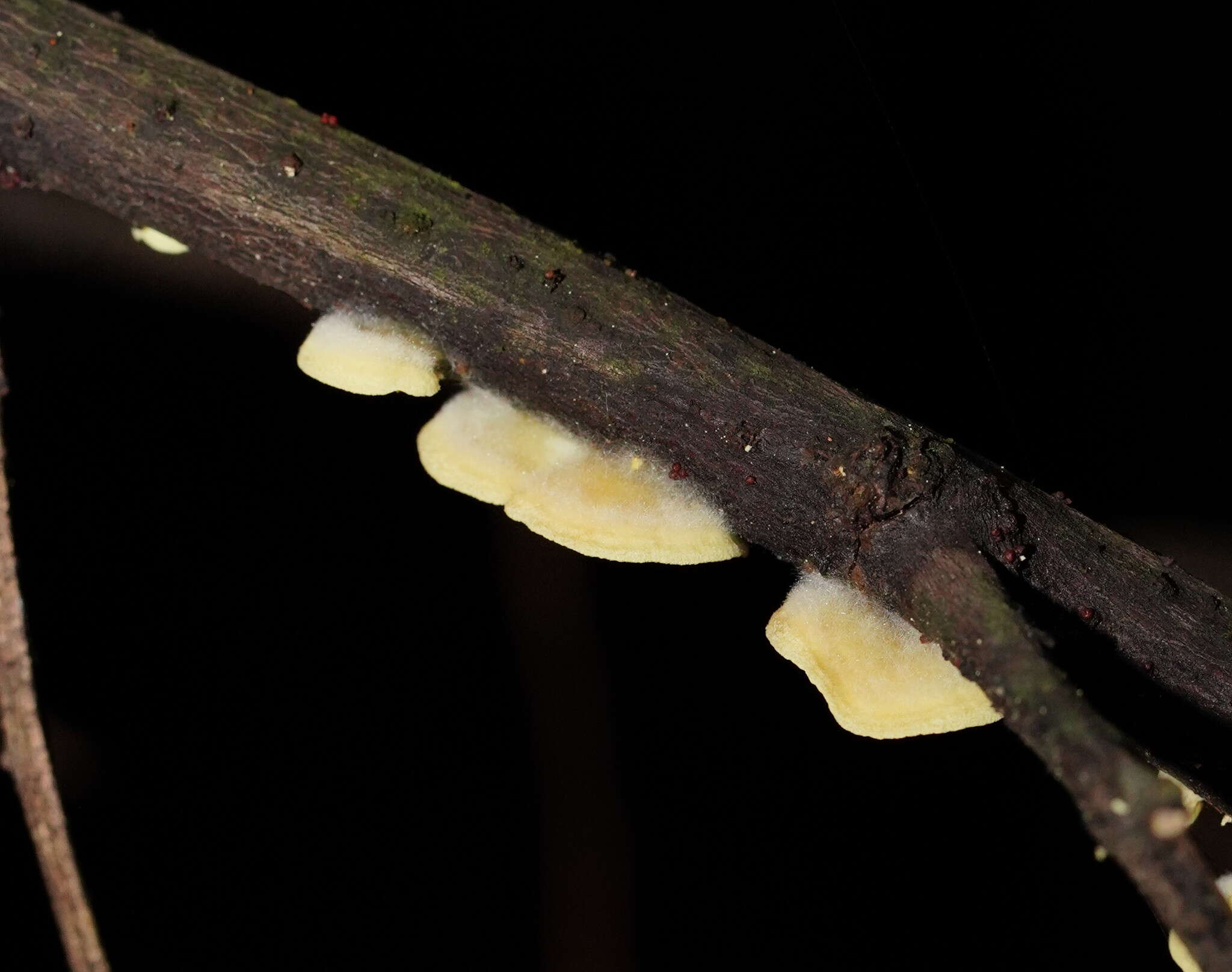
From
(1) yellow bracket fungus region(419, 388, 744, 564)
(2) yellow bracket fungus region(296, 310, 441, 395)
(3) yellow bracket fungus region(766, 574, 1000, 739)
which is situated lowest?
(3) yellow bracket fungus region(766, 574, 1000, 739)

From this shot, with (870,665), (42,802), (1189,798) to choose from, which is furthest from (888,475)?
(42,802)

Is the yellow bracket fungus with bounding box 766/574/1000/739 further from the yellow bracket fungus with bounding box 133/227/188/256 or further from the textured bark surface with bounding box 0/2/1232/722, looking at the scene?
the yellow bracket fungus with bounding box 133/227/188/256

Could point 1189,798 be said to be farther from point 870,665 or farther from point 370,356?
point 370,356

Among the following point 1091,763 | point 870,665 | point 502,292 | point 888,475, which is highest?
point 502,292

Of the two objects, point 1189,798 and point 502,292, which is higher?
point 502,292

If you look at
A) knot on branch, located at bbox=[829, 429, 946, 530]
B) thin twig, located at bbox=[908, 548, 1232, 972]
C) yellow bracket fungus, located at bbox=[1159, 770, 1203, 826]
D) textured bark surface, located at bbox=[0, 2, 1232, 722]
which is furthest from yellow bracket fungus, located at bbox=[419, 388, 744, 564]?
yellow bracket fungus, located at bbox=[1159, 770, 1203, 826]

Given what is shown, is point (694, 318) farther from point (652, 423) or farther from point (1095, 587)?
point (1095, 587)
